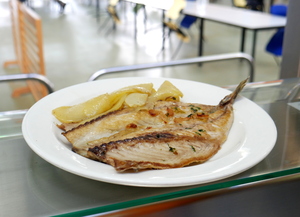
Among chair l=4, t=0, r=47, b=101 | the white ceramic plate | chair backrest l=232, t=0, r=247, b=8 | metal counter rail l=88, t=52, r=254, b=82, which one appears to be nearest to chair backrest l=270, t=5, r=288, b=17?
Result: chair backrest l=232, t=0, r=247, b=8

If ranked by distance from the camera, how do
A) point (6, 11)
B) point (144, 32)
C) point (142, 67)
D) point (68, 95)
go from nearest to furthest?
point (68, 95) < point (142, 67) < point (144, 32) < point (6, 11)

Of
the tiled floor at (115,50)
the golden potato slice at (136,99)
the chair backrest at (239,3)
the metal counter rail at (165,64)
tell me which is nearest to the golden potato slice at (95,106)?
the golden potato slice at (136,99)

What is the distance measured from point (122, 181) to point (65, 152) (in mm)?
135

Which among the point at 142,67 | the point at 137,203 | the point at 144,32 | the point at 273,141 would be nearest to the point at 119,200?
the point at 137,203

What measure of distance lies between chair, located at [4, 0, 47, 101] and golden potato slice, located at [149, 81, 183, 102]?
67.7 inches

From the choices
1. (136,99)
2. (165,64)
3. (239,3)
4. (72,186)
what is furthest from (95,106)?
(239,3)

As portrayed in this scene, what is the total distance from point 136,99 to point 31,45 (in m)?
2.34

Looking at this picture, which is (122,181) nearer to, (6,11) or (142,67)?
(142,67)

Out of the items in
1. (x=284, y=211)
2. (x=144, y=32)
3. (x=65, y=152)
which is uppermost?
(x=65, y=152)

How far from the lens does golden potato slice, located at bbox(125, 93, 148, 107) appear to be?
750mm

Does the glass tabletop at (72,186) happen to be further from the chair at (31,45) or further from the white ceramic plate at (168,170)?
the chair at (31,45)

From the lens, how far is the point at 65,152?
58 centimetres

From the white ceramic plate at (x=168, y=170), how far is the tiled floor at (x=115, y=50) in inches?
87.8

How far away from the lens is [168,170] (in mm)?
539
